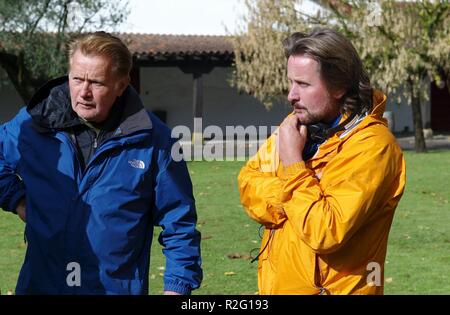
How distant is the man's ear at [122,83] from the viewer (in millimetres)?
3350

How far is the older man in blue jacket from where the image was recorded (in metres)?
3.26

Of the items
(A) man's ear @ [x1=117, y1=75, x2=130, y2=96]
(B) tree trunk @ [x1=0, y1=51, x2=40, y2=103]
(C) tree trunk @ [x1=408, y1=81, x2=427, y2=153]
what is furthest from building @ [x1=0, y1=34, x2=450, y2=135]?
(A) man's ear @ [x1=117, y1=75, x2=130, y2=96]

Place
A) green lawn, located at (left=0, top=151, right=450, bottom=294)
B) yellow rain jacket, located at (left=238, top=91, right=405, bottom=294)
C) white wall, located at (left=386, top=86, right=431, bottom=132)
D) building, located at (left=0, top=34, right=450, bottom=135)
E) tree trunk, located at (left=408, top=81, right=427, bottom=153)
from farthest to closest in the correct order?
1. white wall, located at (left=386, top=86, right=431, bottom=132)
2. building, located at (left=0, top=34, right=450, bottom=135)
3. tree trunk, located at (left=408, top=81, right=427, bottom=153)
4. green lawn, located at (left=0, top=151, right=450, bottom=294)
5. yellow rain jacket, located at (left=238, top=91, right=405, bottom=294)

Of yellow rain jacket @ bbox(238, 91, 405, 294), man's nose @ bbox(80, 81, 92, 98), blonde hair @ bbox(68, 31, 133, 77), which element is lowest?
yellow rain jacket @ bbox(238, 91, 405, 294)

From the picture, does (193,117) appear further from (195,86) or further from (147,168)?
(147,168)

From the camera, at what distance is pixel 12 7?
21.3 meters

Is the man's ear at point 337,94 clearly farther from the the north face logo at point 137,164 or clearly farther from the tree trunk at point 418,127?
the tree trunk at point 418,127

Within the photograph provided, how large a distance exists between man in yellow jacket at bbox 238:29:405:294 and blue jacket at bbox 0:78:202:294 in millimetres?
402

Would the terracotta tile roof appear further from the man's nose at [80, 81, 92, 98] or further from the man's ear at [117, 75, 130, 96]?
the man's nose at [80, 81, 92, 98]

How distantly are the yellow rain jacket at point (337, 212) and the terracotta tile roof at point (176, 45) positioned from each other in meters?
Result: 21.9

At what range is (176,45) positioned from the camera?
88.3 ft

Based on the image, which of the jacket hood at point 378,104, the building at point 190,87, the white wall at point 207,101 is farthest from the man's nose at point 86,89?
the white wall at point 207,101
